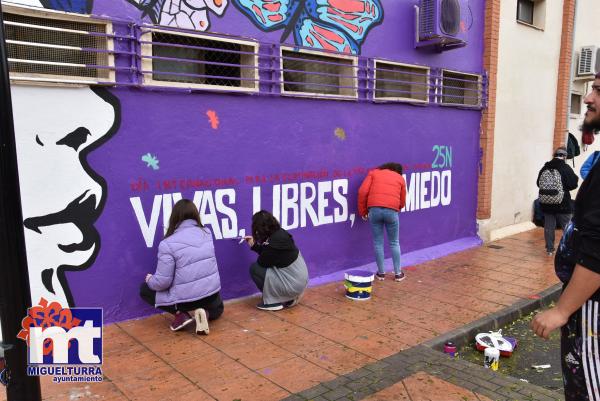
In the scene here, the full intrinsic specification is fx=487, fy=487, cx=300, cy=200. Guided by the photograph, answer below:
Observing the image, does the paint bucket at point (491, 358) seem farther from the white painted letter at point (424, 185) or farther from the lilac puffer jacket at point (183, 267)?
the white painted letter at point (424, 185)

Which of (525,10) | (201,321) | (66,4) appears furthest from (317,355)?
(525,10)

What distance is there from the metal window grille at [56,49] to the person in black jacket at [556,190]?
6643mm

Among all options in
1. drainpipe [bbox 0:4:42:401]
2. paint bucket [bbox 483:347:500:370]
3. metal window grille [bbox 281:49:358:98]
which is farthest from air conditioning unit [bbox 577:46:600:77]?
drainpipe [bbox 0:4:42:401]

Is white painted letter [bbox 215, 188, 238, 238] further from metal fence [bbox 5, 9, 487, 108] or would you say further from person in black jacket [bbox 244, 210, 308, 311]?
metal fence [bbox 5, 9, 487, 108]

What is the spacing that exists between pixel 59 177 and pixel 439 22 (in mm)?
5377

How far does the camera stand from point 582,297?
6.38 feet

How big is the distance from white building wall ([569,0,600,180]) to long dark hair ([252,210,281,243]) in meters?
8.89

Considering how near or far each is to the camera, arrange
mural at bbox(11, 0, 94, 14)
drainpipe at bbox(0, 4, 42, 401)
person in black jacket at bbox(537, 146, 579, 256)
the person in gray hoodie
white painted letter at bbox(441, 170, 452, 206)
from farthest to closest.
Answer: white painted letter at bbox(441, 170, 452, 206)
person in black jacket at bbox(537, 146, 579, 256)
the person in gray hoodie
mural at bbox(11, 0, 94, 14)
drainpipe at bbox(0, 4, 42, 401)

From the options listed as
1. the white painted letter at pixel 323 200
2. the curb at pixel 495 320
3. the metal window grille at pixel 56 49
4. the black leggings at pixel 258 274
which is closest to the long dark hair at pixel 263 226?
the black leggings at pixel 258 274

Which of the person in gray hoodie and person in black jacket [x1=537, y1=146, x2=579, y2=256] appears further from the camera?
person in black jacket [x1=537, y1=146, x2=579, y2=256]

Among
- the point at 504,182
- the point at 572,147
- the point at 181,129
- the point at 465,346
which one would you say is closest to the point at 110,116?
the point at 181,129

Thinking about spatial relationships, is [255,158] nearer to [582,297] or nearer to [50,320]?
[50,320]

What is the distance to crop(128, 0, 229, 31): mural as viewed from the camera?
4.68 meters

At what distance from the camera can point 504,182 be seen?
9.20 metres
